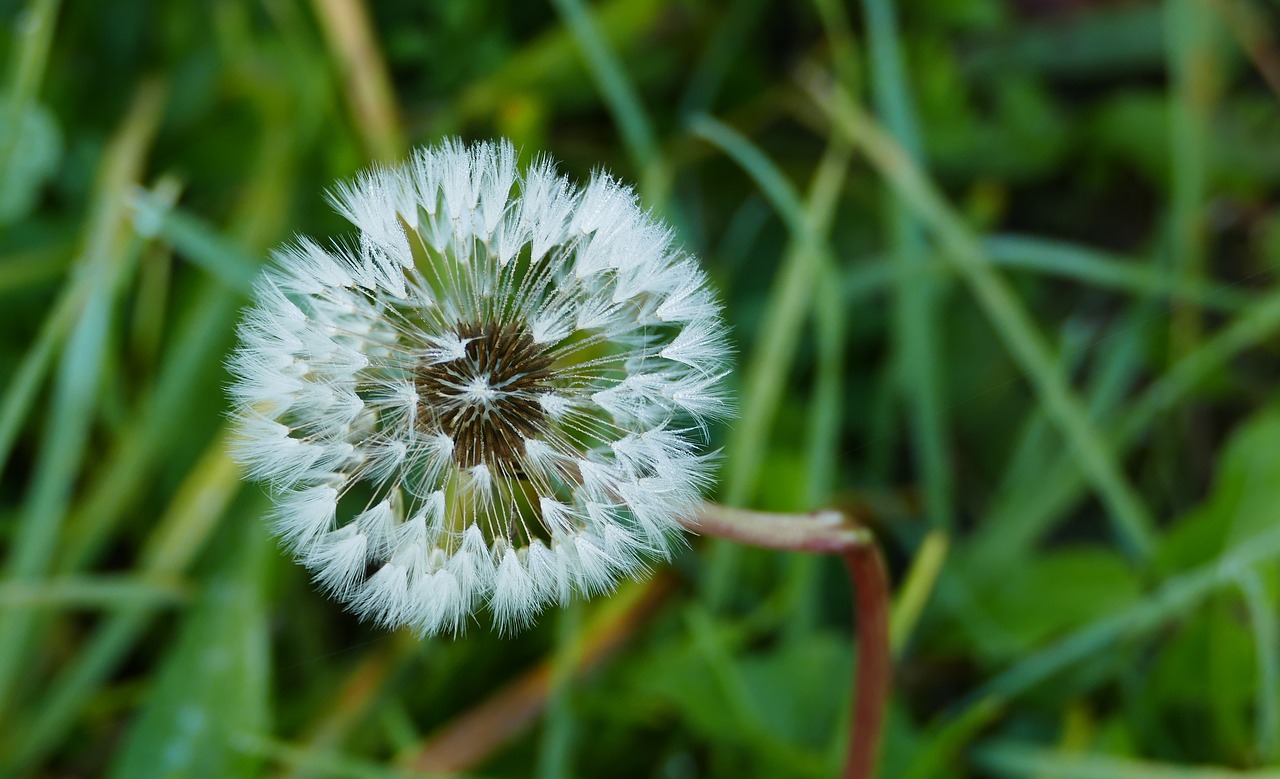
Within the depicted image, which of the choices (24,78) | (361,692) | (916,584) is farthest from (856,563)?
(24,78)

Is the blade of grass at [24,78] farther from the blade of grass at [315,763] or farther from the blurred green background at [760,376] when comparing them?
the blade of grass at [315,763]

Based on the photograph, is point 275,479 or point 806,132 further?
point 806,132

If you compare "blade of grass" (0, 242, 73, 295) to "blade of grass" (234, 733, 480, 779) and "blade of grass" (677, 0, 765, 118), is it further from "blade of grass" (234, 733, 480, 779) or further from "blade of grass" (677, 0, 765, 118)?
"blade of grass" (677, 0, 765, 118)

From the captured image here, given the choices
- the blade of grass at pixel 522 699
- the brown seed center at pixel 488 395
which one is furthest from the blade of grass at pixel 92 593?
the brown seed center at pixel 488 395

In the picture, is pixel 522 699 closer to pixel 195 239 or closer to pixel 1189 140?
pixel 195 239

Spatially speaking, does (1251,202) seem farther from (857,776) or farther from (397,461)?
(397,461)

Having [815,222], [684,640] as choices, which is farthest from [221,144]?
[684,640]

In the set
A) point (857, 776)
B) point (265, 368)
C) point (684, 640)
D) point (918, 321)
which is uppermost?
point (918, 321)
